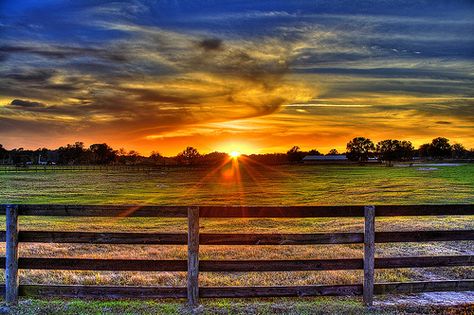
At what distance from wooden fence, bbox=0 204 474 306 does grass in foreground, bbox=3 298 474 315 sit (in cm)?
16

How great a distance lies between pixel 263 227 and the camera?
73.2 feet

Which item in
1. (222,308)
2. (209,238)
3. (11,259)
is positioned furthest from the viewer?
(209,238)

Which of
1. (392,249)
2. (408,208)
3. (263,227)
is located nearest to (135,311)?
(408,208)

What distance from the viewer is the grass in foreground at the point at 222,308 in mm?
7172

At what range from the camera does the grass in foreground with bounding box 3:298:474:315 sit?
7.17 m

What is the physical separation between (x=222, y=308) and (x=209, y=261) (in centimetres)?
77

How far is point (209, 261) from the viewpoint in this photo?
7.48m

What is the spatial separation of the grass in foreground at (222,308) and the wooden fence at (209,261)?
159 millimetres

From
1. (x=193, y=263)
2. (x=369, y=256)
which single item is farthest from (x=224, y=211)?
(x=369, y=256)

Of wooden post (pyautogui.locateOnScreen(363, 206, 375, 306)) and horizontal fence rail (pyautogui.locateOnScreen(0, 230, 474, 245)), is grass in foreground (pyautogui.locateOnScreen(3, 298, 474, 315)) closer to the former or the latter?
wooden post (pyautogui.locateOnScreen(363, 206, 375, 306))

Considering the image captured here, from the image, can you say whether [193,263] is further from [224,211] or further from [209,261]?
[224,211]

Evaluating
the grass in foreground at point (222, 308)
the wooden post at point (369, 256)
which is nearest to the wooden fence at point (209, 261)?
the wooden post at point (369, 256)

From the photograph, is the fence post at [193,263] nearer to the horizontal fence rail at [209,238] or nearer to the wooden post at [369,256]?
the horizontal fence rail at [209,238]

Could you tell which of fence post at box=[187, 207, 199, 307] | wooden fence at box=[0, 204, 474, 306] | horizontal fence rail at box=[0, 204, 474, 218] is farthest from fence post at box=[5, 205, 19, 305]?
fence post at box=[187, 207, 199, 307]
